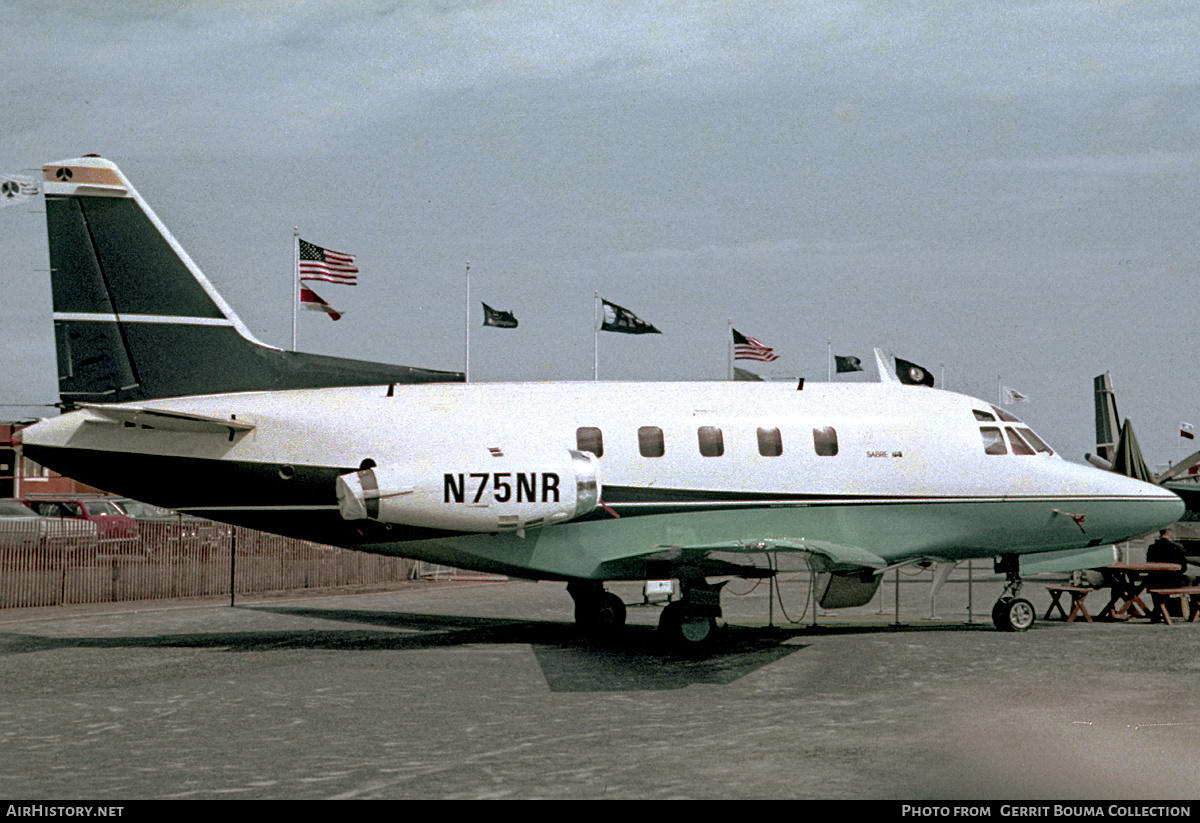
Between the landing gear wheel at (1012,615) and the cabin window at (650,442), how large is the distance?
6404 mm

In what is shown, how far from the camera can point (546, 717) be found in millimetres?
11469

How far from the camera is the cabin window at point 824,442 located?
1783 cm

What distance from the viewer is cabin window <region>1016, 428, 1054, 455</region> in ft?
63.0

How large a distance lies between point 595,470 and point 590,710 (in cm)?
488

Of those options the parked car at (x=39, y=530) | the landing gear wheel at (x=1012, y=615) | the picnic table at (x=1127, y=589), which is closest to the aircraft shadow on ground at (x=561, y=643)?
the landing gear wheel at (x=1012, y=615)

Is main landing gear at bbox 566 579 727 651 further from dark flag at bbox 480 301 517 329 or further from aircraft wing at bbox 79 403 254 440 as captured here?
dark flag at bbox 480 301 517 329

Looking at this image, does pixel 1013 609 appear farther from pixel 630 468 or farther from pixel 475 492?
pixel 475 492

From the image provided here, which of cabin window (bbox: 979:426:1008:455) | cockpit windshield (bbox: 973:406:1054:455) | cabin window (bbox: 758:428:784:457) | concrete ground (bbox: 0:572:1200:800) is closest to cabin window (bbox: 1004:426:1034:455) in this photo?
cockpit windshield (bbox: 973:406:1054:455)

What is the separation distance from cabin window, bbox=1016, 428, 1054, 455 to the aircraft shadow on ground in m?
3.24

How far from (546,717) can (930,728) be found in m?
3.67

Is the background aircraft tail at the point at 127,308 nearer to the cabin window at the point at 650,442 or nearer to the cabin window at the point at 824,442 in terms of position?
the cabin window at the point at 650,442

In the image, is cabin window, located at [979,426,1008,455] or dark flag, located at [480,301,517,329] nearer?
cabin window, located at [979,426,1008,455]

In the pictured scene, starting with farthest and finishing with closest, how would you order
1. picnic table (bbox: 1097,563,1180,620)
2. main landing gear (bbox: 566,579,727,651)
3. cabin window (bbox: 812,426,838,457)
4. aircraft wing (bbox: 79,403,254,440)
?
picnic table (bbox: 1097,563,1180,620) < cabin window (bbox: 812,426,838,457) < main landing gear (bbox: 566,579,727,651) < aircraft wing (bbox: 79,403,254,440)

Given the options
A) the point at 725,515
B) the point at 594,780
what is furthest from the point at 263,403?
the point at 594,780
